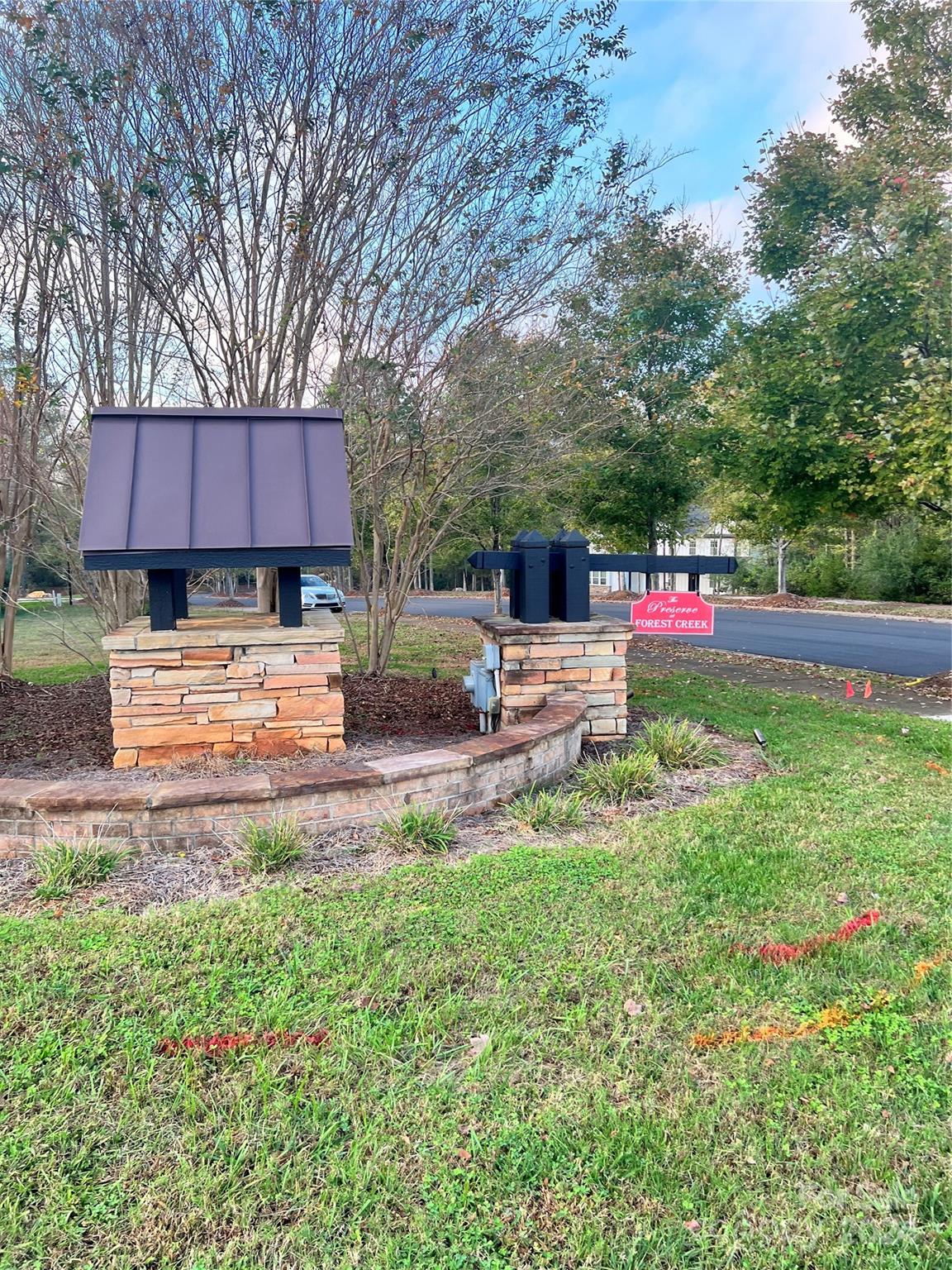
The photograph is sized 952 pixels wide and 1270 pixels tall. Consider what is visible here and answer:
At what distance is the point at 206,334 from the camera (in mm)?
6930

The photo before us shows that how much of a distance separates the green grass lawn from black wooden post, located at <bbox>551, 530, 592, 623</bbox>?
2.26m

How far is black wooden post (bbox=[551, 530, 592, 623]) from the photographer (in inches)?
198

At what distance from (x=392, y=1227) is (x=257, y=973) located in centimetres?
98

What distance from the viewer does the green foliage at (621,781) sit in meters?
4.07

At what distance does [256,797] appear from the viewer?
330cm

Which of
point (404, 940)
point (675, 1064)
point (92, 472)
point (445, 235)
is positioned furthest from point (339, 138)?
point (675, 1064)

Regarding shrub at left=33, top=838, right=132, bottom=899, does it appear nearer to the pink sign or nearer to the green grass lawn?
the green grass lawn

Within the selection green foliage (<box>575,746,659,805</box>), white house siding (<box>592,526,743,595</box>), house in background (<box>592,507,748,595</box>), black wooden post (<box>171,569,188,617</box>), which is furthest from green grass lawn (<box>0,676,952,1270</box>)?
white house siding (<box>592,526,743,595</box>)

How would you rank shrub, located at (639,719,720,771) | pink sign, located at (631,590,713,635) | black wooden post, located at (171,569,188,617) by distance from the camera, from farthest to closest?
black wooden post, located at (171,569,188,617), pink sign, located at (631,590,713,635), shrub, located at (639,719,720,771)

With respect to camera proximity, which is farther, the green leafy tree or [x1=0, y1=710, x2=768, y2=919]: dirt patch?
the green leafy tree

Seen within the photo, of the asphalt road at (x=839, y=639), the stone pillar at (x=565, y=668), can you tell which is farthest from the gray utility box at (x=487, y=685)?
the asphalt road at (x=839, y=639)

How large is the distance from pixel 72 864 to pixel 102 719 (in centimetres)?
345

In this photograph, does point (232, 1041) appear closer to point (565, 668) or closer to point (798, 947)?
point (798, 947)

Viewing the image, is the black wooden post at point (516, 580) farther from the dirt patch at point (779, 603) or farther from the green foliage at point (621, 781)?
the dirt patch at point (779, 603)
